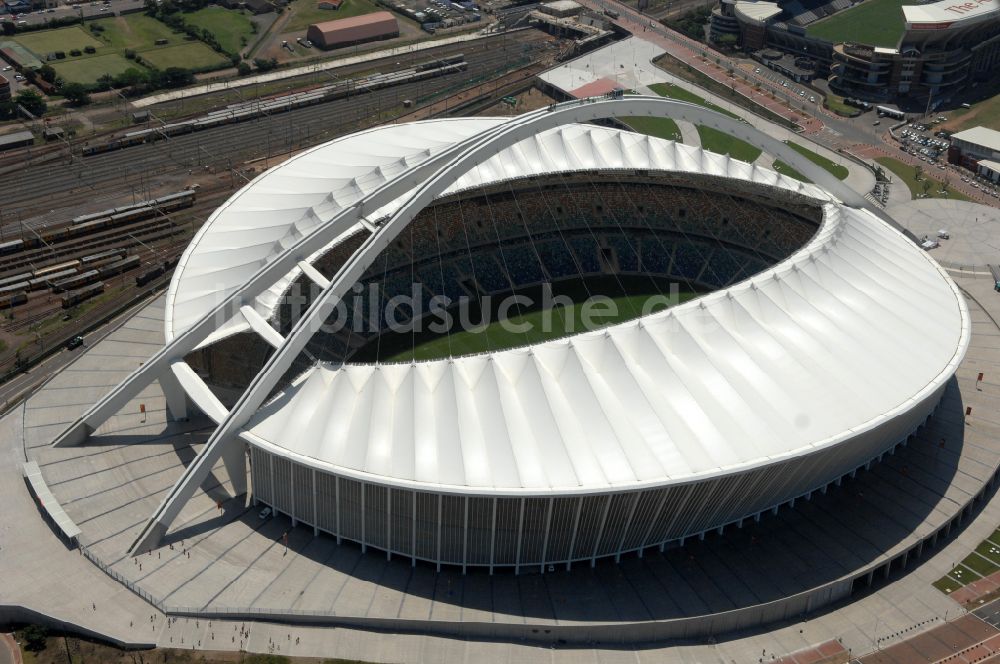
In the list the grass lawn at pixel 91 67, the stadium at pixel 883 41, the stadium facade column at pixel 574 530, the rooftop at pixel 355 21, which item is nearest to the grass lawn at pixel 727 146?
the stadium at pixel 883 41

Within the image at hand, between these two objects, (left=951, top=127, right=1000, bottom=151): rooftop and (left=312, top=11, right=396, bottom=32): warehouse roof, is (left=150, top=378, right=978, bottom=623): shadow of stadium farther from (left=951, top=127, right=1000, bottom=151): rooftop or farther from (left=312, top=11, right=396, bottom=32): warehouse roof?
(left=312, top=11, right=396, bottom=32): warehouse roof

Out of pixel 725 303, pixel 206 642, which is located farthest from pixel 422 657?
pixel 725 303

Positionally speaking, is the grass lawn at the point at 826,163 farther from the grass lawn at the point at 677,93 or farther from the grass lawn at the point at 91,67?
the grass lawn at the point at 91,67

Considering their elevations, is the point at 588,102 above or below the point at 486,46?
above

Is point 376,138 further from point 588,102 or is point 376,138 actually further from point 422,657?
point 422,657

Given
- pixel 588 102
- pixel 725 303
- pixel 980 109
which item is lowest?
pixel 980 109

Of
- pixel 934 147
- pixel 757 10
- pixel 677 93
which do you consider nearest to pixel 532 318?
pixel 677 93
